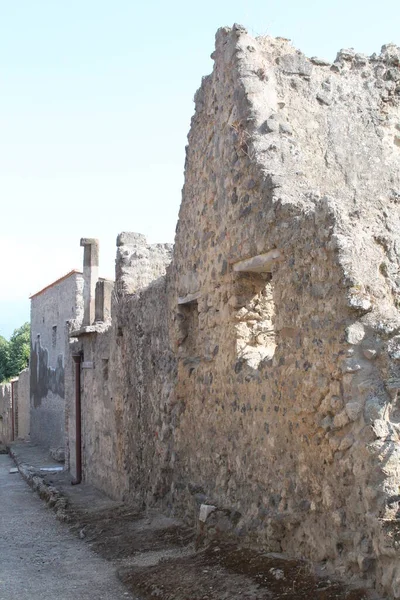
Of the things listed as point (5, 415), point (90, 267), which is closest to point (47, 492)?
point (90, 267)

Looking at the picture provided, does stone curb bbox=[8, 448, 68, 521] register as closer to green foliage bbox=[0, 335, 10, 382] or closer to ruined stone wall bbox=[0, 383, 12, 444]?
ruined stone wall bbox=[0, 383, 12, 444]

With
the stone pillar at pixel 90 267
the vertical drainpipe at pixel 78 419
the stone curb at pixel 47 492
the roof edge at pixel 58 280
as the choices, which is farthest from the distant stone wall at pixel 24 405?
the vertical drainpipe at pixel 78 419

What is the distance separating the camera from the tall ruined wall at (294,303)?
465 centimetres

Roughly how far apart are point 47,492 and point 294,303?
8.11m

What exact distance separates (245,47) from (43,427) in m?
17.4

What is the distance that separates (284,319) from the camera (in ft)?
18.2

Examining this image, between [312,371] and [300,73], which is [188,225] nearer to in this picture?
[300,73]

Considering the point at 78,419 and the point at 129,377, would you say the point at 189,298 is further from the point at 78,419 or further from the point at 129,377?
the point at 78,419

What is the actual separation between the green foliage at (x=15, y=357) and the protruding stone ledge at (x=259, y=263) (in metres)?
38.7

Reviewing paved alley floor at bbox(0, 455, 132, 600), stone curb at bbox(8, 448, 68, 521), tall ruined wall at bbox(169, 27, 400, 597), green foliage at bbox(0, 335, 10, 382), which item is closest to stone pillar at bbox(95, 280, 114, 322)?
stone curb at bbox(8, 448, 68, 521)

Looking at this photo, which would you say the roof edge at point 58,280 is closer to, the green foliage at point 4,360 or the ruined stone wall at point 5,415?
the ruined stone wall at point 5,415

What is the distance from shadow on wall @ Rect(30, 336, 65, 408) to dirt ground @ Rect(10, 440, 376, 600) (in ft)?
37.9

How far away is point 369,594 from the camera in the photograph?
164 inches

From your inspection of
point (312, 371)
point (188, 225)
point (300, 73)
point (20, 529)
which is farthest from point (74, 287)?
point (312, 371)
